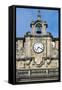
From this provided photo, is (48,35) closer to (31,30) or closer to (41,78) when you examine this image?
(31,30)

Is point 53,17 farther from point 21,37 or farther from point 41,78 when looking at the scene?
point 41,78

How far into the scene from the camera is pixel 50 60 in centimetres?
178

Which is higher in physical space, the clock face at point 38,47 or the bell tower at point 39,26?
the bell tower at point 39,26

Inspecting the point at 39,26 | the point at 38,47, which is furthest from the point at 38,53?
the point at 39,26

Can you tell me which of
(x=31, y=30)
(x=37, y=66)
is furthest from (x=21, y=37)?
(x=37, y=66)

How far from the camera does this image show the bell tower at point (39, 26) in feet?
5.67

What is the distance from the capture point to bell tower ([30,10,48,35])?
5.67 feet

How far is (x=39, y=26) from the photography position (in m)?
A: 1.74

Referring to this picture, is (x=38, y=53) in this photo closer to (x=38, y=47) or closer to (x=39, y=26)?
(x=38, y=47)

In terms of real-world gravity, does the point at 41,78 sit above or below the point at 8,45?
below

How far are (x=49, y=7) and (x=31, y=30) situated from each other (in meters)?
0.15

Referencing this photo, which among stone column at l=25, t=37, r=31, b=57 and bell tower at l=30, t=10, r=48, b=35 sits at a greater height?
bell tower at l=30, t=10, r=48, b=35

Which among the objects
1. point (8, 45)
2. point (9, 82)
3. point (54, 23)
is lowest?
point (9, 82)

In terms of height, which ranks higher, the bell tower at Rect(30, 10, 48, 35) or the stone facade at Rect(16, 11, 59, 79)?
the bell tower at Rect(30, 10, 48, 35)
